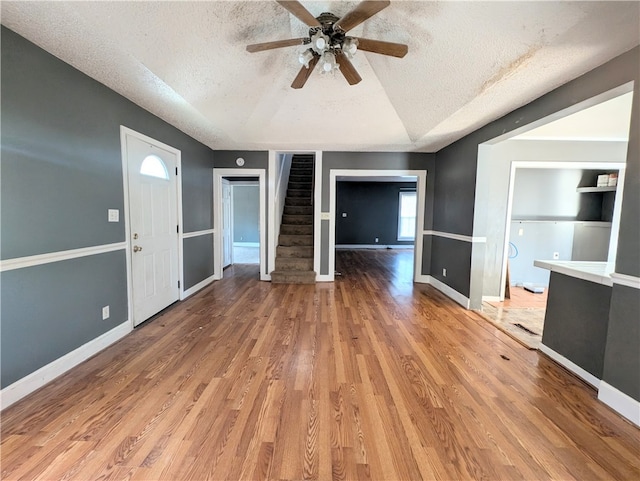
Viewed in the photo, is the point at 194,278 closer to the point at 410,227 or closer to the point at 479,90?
the point at 479,90

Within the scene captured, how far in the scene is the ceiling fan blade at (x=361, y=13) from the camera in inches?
60.5

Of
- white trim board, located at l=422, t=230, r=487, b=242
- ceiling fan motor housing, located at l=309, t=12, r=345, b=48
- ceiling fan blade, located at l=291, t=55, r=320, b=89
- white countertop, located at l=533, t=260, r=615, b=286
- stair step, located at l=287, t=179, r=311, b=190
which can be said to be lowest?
white countertop, located at l=533, t=260, r=615, b=286

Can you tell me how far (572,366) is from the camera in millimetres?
2223

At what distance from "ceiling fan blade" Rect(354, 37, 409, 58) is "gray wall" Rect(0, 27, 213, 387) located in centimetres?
221

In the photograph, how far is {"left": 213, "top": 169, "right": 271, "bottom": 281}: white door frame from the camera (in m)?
4.89

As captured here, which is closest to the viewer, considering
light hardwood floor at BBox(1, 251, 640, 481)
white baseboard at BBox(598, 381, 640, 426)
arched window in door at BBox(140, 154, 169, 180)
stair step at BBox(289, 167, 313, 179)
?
light hardwood floor at BBox(1, 251, 640, 481)

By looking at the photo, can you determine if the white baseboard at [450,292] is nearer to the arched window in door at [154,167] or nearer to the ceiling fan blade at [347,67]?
the ceiling fan blade at [347,67]

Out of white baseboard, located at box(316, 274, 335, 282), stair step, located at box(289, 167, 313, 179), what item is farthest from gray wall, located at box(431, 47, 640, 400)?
stair step, located at box(289, 167, 313, 179)

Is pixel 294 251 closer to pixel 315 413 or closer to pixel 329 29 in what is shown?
pixel 315 413

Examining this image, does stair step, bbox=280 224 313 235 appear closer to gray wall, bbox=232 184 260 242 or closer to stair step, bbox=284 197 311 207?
stair step, bbox=284 197 311 207

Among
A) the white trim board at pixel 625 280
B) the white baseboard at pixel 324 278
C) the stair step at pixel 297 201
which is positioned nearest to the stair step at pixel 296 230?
the stair step at pixel 297 201

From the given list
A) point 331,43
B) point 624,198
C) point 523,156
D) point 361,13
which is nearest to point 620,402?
point 624,198

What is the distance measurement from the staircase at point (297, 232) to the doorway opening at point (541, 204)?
2.78 m

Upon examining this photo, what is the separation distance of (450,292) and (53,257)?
456 cm
